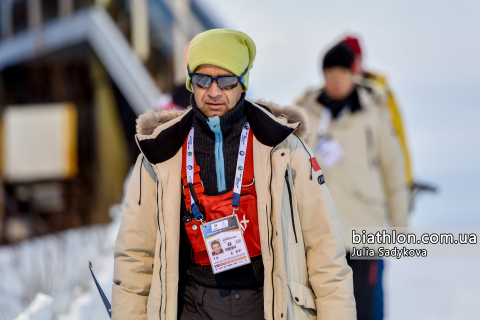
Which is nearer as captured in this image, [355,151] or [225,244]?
[225,244]

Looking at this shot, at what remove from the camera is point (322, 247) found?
1.77 metres

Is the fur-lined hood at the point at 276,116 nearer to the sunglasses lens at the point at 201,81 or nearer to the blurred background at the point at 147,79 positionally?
the sunglasses lens at the point at 201,81

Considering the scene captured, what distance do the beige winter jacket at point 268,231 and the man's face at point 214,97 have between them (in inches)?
3.8

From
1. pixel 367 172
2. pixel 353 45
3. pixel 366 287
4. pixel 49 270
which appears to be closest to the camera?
pixel 366 287

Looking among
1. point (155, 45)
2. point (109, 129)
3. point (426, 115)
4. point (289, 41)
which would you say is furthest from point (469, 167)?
point (109, 129)

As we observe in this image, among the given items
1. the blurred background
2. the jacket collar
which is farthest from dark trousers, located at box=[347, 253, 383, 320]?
the blurred background

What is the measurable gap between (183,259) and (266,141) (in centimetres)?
56

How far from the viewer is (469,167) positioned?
6.06 meters

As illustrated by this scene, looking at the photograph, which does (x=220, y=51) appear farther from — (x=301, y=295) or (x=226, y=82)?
(x=301, y=295)

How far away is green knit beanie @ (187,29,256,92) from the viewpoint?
181 centimetres

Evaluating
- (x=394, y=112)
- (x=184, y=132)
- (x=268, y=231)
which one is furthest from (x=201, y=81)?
(x=394, y=112)

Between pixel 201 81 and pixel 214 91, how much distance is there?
64 mm

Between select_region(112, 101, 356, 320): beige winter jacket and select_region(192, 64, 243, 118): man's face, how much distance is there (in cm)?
10

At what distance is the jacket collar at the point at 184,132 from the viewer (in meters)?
1.79
